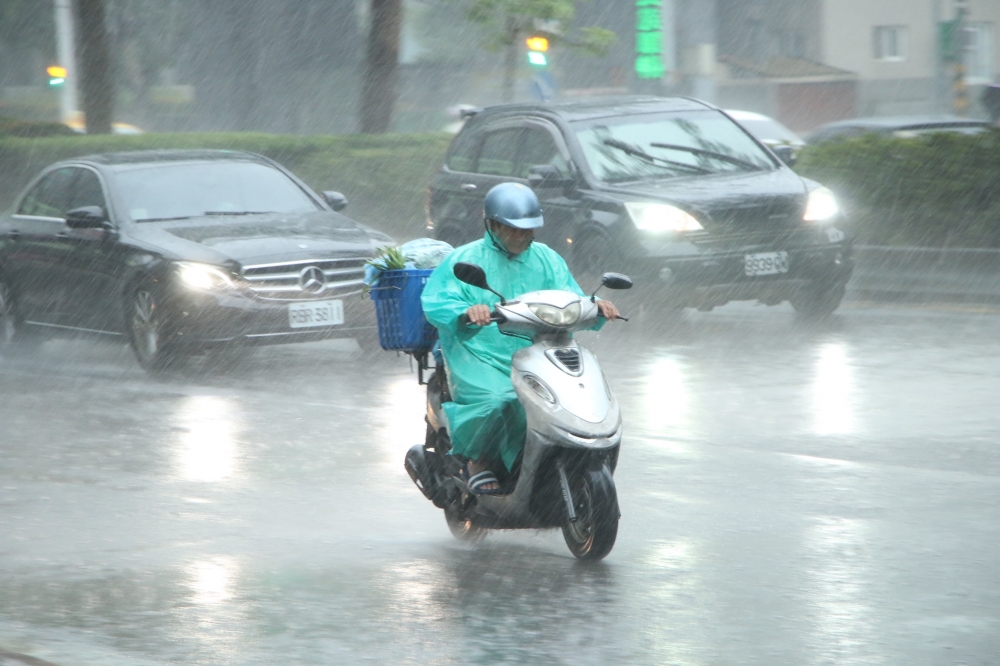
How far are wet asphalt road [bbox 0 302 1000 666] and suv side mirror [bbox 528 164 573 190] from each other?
2015 mm

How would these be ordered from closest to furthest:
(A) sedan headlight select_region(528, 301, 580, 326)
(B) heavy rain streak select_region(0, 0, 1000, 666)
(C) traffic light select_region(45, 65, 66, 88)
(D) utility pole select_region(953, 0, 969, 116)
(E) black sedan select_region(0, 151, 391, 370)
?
1. (B) heavy rain streak select_region(0, 0, 1000, 666)
2. (A) sedan headlight select_region(528, 301, 580, 326)
3. (E) black sedan select_region(0, 151, 391, 370)
4. (D) utility pole select_region(953, 0, 969, 116)
5. (C) traffic light select_region(45, 65, 66, 88)

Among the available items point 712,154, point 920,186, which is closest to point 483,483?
point 712,154

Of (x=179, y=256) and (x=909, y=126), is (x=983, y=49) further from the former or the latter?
(x=179, y=256)

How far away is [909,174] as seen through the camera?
Result: 15.8 meters

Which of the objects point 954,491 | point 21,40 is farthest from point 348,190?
point 21,40

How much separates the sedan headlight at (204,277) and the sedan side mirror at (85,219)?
45.1 inches

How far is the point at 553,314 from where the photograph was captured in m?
5.89

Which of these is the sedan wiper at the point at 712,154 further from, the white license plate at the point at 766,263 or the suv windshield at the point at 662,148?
the white license plate at the point at 766,263

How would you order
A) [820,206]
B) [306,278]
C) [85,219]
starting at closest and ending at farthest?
1. [306,278]
2. [85,219]
3. [820,206]

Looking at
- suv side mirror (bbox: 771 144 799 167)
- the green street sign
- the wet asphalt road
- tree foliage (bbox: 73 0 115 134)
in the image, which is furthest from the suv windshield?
tree foliage (bbox: 73 0 115 134)

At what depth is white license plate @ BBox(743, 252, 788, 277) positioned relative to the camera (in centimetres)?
1269

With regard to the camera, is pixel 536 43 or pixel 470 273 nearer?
pixel 470 273

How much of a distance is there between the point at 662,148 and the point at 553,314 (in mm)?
8071

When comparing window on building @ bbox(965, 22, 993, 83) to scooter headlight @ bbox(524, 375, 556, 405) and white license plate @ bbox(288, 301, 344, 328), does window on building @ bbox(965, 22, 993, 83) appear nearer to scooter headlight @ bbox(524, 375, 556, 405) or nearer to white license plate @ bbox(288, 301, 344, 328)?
white license plate @ bbox(288, 301, 344, 328)
